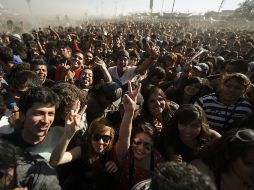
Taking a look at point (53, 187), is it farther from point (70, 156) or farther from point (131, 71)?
point (131, 71)

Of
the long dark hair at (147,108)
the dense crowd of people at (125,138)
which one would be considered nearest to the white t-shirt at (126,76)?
the dense crowd of people at (125,138)

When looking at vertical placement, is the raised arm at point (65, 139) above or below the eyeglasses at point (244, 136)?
below

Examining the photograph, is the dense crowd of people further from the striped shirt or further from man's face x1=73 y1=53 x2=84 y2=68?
man's face x1=73 y1=53 x2=84 y2=68

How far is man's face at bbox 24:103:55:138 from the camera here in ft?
7.63

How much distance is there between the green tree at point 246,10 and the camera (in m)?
48.0

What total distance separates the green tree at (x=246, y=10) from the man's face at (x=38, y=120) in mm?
51206

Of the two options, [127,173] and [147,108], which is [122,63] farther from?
[127,173]

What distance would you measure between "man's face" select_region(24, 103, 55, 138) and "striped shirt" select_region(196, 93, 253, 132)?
2047 millimetres

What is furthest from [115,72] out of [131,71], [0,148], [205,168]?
[0,148]

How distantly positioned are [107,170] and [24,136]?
803mm

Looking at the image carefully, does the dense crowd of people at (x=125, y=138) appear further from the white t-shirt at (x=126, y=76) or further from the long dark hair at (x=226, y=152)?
the white t-shirt at (x=126, y=76)

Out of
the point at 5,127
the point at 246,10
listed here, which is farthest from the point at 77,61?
the point at 246,10

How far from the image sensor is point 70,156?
2436 mm

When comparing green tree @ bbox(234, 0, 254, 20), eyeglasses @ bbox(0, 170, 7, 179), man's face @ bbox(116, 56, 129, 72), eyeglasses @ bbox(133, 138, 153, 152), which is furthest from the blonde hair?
green tree @ bbox(234, 0, 254, 20)
